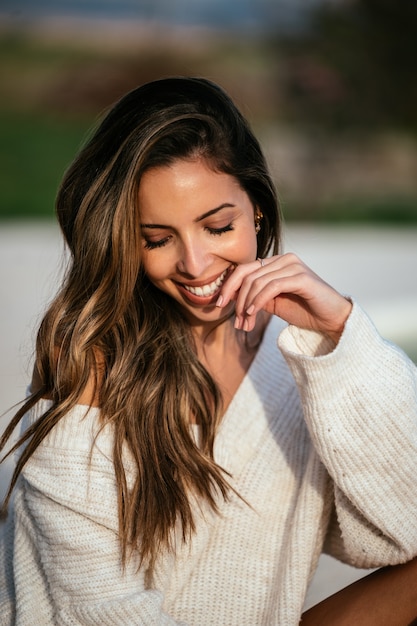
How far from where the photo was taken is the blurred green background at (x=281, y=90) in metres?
14.7

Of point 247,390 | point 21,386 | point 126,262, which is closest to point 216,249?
point 126,262

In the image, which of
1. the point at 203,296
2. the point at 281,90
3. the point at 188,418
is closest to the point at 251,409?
the point at 188,418

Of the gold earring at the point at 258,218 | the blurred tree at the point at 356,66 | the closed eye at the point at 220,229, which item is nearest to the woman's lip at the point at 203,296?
the closed eye at the point at 220,229

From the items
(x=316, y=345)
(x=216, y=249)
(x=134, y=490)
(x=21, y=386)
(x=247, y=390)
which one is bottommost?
(x=21, y=386)

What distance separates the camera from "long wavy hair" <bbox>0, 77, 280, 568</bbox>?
7.74ft

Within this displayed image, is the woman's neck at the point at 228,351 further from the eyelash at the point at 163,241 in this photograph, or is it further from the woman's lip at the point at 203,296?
the eyelash at the point at 163,241

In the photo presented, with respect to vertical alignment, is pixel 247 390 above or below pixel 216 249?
below

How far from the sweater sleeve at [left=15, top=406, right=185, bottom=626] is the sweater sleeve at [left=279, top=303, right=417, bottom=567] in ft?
1.68

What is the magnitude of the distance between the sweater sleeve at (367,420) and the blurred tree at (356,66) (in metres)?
13.0

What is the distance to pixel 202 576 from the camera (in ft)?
7.98

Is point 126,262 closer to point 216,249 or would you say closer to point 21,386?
point 216,249

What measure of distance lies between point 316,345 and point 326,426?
0.20 metres

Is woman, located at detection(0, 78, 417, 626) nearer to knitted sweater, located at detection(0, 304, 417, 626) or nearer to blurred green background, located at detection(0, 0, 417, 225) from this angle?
knitted sweater, located at detection(0, 304, 417, 626)

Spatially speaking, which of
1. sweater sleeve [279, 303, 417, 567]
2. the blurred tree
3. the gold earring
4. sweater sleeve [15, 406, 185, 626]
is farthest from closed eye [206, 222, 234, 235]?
the blurred tree
